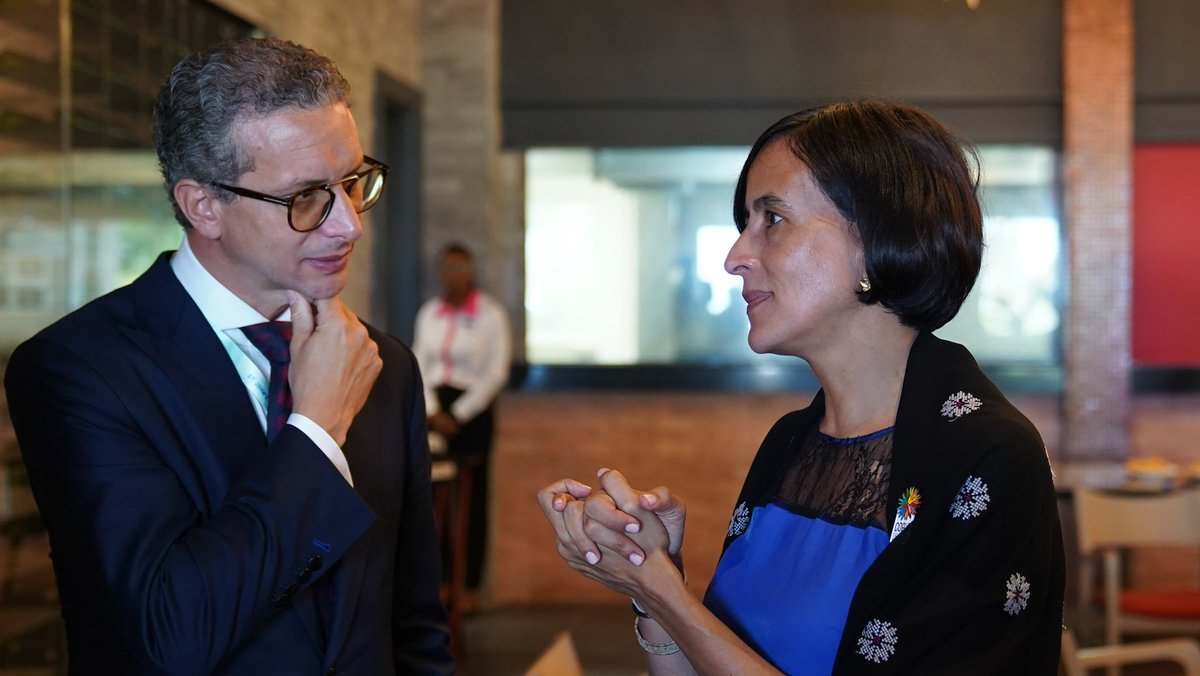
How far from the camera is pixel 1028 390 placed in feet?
23.1

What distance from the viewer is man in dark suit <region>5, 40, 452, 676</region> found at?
143 centimetres

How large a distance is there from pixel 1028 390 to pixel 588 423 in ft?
8.31

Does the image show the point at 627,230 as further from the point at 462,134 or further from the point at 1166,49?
the point at 1166,49

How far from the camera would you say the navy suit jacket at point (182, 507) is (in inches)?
55.7

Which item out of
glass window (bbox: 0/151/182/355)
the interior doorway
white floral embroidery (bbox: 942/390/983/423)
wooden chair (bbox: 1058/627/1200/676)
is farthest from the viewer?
the interior doorway

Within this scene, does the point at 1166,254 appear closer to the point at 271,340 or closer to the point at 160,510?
the point at 271,340

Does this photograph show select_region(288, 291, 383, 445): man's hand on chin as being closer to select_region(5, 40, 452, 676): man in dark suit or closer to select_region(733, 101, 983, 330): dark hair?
select_region(5, 40, 452, 676): man in dark suit

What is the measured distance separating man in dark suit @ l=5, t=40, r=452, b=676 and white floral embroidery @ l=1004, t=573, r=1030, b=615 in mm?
771

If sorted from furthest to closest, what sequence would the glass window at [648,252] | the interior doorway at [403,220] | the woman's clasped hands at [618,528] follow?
1. the glass window at [648,252]
2. the interior doorway at [403,220]
3. the woman's clasped hands at [618,528]

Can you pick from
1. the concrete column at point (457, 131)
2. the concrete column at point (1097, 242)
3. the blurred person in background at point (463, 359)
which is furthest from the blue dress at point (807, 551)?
the concrete column at point (1097, 242)

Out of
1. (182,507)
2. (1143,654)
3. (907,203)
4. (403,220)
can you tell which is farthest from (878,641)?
(403,220)

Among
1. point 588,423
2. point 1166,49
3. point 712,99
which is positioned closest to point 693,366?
point 588,423

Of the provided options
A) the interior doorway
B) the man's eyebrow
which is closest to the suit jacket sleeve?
the man's eyebrow

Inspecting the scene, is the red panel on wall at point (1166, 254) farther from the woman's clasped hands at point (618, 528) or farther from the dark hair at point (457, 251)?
the woman's clasped hands at point (618, 528)
